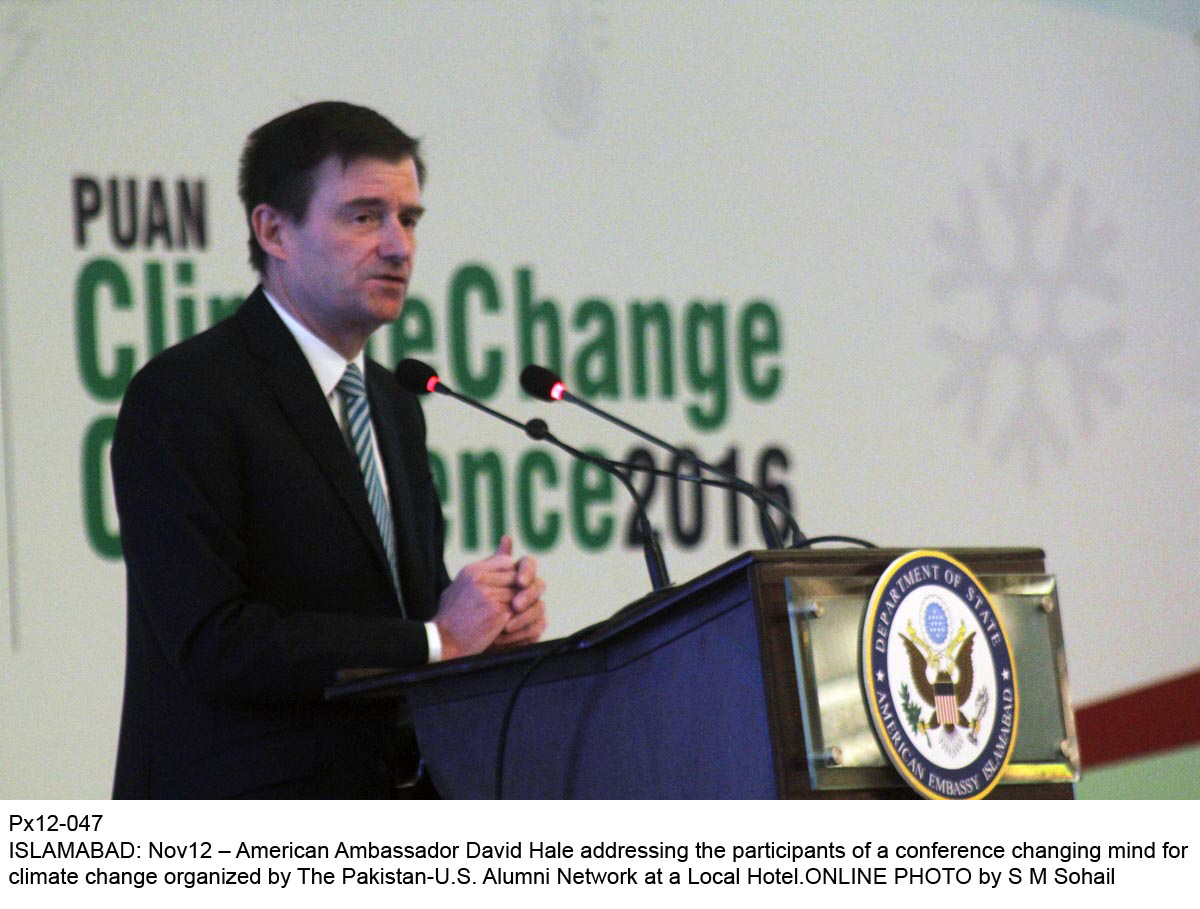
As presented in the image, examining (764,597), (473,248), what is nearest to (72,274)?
(473,248)

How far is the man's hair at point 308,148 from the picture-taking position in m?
2.53

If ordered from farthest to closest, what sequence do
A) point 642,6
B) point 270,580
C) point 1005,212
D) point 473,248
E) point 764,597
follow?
point 1005,212, point 642,6, point 473,248, point 270,580, point 764,597

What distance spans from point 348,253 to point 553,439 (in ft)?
1.72

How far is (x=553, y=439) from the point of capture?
217 centimetres

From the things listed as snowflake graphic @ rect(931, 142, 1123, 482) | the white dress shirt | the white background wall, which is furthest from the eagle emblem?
snowflake graphic @ rect(931, 142, 1123, 482)

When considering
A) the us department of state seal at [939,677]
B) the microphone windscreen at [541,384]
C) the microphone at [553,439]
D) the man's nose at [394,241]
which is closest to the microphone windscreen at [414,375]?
the microphone at [553,439]

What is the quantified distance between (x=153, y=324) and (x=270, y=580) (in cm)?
148

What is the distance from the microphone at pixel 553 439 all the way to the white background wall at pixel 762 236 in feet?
4.66

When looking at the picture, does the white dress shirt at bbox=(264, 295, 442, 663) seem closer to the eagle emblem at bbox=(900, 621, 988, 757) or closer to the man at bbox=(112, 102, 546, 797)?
the man at bbox=(112, 102, 546, 797)

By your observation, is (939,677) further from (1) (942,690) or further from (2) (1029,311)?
(2) (1029,311)

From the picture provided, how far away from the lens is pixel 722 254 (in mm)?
4219

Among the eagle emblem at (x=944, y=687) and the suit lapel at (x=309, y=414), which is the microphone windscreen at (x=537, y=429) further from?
the eagle emblem at (x=944, y=687)

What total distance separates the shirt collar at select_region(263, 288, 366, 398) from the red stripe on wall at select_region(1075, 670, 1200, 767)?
8.88 feet

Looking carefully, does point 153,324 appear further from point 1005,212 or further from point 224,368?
point 1005,212
